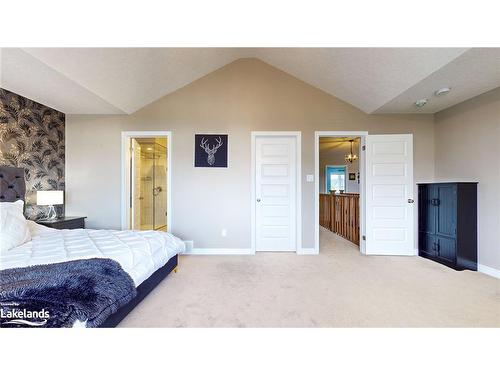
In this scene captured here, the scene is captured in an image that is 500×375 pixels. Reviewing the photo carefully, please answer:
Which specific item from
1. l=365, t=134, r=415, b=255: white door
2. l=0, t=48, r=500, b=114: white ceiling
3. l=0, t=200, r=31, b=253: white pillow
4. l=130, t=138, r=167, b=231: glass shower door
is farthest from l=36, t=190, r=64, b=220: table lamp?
l=365, t=134, r=415, b=255: white door

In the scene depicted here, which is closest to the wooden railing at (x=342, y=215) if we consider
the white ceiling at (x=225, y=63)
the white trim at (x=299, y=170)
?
the white trim at (x=299, y=170)

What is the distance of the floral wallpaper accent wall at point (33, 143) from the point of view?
266 cm

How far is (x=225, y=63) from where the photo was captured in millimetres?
3564

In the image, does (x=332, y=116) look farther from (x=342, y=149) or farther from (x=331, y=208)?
(x=342, y=149)

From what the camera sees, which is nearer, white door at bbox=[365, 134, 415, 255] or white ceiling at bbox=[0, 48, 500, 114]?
white ceiling at bbox=[0, 48, 500, 114]

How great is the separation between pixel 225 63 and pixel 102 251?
320cm

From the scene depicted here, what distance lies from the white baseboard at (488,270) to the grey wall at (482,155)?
0.04m

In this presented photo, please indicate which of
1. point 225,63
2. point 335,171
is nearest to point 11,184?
point 225,63

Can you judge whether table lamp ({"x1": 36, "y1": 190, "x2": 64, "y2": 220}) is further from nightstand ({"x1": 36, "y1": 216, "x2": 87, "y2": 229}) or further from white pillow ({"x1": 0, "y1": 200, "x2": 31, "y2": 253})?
white pillow ({"x1": 0, "y1": 200, "x2": 31, "y2": 253})

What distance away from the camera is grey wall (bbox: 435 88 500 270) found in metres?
2.70

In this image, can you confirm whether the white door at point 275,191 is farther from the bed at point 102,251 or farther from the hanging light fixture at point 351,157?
the hanging light fixture at point 351,157

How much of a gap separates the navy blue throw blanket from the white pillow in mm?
672
